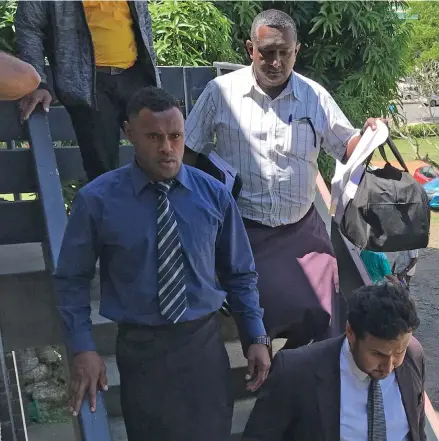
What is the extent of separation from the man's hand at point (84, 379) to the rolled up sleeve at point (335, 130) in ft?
5.26

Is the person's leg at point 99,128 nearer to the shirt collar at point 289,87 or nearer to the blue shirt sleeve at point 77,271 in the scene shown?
the shirt collar at point 289,87

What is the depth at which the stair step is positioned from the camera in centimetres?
314

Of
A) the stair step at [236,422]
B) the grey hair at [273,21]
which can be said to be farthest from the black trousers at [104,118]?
the stair step at [236,422]

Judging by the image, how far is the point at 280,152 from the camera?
10.4ft

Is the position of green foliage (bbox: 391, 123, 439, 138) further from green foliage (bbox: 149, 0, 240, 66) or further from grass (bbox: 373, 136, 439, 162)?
green foliage (bbox: 149, 0, 240, 66)

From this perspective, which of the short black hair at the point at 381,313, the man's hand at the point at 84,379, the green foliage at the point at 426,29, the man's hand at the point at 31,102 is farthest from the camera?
the green foliage at the point at 426,29

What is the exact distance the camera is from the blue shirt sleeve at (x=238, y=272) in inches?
102

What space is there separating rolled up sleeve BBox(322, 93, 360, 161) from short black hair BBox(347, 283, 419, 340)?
1188mm

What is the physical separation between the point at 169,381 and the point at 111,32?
1.80 m

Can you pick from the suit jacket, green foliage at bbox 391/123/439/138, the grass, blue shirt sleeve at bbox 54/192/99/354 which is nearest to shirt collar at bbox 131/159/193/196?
blue shirt sleeve at bbox 54/192/99/354

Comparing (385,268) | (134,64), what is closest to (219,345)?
(134,64)

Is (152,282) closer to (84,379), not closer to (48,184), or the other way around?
(84,379)

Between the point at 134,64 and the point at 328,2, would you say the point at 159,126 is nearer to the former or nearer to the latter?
the point at 134,64

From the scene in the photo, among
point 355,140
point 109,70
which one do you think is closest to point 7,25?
point 109,70
